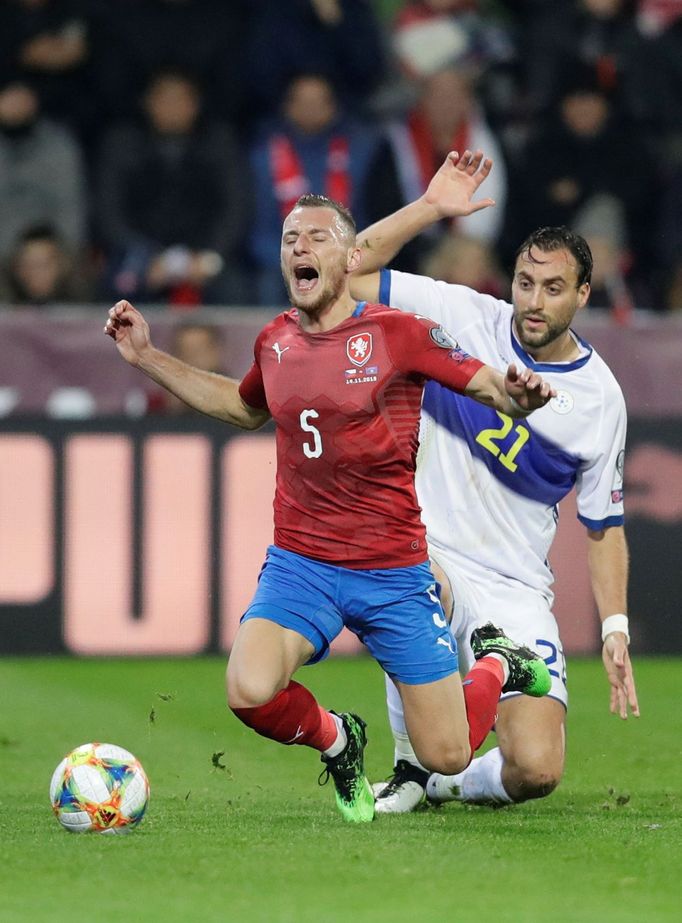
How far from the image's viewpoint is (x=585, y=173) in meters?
13.1

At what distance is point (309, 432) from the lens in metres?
6.07

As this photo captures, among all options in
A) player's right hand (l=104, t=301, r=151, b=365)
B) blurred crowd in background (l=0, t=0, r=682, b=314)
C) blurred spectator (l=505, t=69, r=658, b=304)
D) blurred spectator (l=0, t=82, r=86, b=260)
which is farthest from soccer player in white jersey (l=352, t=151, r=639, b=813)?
blurred spectator (l=0, t=82, r=86, b=260)

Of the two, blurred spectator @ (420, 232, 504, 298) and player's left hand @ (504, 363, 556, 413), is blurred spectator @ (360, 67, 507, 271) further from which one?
player's left hand @ (504, 363, 556, 413)

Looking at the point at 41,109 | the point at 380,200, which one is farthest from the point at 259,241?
the point at 41,109

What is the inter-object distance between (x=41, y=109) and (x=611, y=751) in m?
7.06

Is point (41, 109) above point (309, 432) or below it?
above

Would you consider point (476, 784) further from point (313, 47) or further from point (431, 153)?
point (313, 47)

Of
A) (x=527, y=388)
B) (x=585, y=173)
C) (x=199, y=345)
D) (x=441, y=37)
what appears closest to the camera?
(x=527, y=388)

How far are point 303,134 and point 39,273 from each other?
7.15ft

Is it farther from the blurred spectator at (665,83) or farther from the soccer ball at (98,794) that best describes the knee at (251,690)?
the blurred spectator at (665,83)

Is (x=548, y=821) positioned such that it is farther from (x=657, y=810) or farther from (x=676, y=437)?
(x=676, y=437)

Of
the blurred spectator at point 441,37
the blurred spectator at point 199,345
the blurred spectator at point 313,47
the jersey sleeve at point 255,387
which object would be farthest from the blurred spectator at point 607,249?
the jersey sleeve at point 255,387

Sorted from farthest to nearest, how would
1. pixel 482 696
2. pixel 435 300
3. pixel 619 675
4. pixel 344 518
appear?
pixel 435 300 < pixel 619 675 < pixel 482 696 < pixel 344 518

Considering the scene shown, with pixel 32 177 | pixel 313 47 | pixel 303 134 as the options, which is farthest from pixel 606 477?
pixel 313 47
